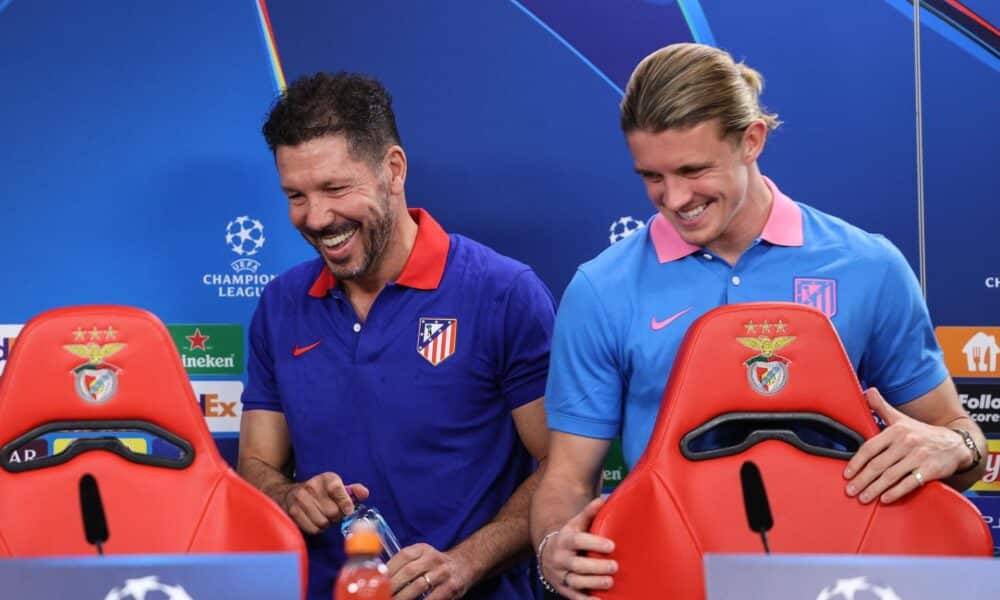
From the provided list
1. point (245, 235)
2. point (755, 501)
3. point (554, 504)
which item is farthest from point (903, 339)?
point (245, 235)

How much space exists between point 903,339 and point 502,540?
2.69 feet

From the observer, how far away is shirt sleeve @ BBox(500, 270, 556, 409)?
8.13 ft

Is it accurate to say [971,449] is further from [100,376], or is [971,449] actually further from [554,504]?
[100,376]

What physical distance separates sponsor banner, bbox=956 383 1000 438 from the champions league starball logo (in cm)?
163

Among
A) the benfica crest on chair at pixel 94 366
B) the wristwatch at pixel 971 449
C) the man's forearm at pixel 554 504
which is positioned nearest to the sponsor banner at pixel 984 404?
the wristwatch at pixel 971 449

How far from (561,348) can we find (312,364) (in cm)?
57

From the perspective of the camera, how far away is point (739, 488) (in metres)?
1.89

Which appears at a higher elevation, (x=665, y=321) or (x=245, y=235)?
(x=245, y=235)

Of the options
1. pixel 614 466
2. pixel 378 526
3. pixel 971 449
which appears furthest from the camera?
pixel 614 466

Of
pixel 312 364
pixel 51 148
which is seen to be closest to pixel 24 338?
pixel 312 364

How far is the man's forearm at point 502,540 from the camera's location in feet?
7.73

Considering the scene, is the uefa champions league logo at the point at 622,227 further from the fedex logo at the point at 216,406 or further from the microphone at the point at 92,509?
the microphone at the point at 92,509

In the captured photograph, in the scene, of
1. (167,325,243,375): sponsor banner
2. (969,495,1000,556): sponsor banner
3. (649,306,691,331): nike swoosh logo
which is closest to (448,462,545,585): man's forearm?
(649,306,691,331): nike swoosh logo

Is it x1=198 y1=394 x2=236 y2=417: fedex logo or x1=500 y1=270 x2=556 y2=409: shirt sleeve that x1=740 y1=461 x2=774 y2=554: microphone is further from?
x1=198 y1=394 x2=236 y2=417: fedex logo
